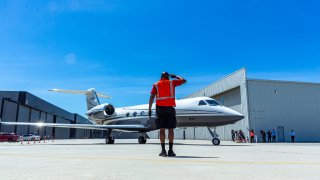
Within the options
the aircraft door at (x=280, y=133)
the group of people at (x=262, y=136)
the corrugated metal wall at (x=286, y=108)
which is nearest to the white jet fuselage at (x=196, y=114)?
the group of people at (x=262, y=136)

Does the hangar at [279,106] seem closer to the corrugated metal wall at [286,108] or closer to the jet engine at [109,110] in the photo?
the corrugated metal wall at [286,108]

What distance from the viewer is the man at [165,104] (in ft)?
18.0

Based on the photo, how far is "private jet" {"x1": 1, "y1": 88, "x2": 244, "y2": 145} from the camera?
48.7 ft

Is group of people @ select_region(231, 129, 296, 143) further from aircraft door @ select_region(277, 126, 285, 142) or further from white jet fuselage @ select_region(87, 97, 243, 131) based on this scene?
white jet fuselage @ select_region(87, 97, 243, 131)

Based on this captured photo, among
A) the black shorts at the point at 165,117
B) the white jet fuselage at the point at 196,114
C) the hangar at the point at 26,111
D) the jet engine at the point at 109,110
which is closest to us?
the black shorts at the point at 165,117

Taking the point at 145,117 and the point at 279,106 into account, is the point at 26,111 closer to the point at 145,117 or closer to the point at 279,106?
the point at 145,117

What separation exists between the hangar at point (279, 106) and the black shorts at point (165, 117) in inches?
902

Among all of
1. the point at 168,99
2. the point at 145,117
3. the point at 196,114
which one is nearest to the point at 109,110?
the point at 145,117

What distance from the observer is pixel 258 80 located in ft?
90.2

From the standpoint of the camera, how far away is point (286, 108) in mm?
27812

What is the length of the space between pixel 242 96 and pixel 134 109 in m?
13.4

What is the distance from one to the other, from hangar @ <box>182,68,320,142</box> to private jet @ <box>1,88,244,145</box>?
11859mm

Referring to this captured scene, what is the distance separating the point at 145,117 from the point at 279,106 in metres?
16.5
